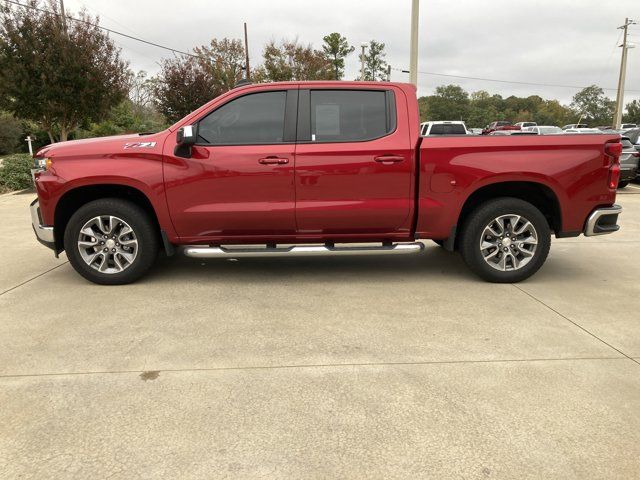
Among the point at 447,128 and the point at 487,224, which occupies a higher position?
the point at 447,128

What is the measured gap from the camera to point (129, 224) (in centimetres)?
507

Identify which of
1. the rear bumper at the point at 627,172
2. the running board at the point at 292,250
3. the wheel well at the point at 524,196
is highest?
the wheel well at the point at 524,196

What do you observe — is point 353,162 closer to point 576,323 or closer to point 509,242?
point 509,242

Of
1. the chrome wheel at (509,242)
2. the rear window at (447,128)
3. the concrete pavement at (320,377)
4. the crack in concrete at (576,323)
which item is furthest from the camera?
the rear window at (447,128)

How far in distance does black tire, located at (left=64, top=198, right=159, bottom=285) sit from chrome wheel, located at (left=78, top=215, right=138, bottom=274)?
0.12 feet

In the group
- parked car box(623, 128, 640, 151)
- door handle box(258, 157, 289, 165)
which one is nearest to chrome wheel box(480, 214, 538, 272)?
door handle box(258, 157, 289, 165)

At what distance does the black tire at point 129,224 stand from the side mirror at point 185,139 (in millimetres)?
755

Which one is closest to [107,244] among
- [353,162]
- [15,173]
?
[353,162]

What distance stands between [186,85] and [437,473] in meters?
25.1

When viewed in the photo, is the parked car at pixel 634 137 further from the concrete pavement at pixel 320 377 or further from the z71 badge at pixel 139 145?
the z71 badge at pixel 139 145

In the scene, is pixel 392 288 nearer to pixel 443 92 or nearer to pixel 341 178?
pixel 341 178

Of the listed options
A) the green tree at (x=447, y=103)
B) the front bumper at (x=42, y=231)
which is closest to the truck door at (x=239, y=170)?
the front bumper at (x=42, y=231)

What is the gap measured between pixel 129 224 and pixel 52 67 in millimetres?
12416

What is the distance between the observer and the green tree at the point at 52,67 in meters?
14.7
